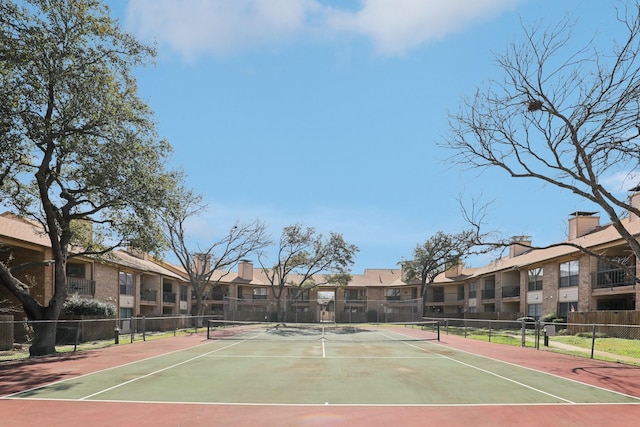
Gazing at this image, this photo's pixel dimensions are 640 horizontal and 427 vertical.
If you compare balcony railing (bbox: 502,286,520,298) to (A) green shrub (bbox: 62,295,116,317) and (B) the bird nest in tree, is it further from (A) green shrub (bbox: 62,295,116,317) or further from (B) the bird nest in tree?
(A) green shrub (bbox: 62,295,116,317)

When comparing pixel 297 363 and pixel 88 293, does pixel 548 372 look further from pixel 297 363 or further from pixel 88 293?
pixel 88 293

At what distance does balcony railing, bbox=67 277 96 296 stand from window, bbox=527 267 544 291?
119 ft

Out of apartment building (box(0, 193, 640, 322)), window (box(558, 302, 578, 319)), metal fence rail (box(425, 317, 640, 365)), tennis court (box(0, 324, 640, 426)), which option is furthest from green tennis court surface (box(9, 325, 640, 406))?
window (box(558, 302, 578, 319))

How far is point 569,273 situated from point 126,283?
36505mm

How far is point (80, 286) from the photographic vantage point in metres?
38.1

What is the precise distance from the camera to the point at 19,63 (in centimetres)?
1856

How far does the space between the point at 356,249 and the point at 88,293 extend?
103 feet

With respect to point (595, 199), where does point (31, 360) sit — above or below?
below

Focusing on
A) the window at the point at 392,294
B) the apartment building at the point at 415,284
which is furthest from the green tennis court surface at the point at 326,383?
the window at the point at 392,294

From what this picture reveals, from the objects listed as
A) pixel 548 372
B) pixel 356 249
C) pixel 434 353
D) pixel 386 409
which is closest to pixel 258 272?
pixel 356 249

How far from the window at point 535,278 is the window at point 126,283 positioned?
3586 centimetres

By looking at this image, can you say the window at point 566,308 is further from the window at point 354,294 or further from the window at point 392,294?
the window at point 354,294

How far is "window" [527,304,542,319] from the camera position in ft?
155

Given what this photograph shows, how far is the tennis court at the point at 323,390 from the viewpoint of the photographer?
A: 10.2 metres
